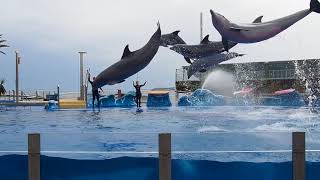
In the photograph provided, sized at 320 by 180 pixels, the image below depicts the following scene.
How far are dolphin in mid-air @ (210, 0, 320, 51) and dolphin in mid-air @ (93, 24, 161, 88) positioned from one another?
1219 mm

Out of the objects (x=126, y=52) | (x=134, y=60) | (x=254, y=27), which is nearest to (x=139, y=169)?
(x=134, y=60)

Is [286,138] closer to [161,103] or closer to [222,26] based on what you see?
[222,26]

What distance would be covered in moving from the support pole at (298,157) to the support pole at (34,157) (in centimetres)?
343

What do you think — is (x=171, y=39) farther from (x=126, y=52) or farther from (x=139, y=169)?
(x=139, y=169)

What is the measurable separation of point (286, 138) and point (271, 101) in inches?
704

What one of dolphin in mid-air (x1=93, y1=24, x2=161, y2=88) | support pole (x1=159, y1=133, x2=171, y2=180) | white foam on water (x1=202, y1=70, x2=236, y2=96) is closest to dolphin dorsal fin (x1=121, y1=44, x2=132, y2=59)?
dolphin in mid-air (x1=93, y1=24, x2=161, y2=88)

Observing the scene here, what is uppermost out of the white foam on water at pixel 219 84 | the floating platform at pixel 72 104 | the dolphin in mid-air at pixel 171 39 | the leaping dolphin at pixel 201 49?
the dolphin in mid-air at pixel 171 39

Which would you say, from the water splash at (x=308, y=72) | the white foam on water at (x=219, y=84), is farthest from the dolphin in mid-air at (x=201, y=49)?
the water splash at (x=308, y=72)

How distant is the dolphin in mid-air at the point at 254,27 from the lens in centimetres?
885

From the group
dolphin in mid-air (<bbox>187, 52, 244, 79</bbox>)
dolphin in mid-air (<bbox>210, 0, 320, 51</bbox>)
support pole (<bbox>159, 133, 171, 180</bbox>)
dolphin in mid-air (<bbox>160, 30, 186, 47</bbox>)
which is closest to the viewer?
support pole (<bbox>159, 133, 171, 180</bbox>)

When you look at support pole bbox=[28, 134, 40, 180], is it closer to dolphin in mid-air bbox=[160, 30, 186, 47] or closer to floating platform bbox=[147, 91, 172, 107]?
dolphin in mid-air bbox=[160, 30, 186, 47]

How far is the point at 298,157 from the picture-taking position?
659cm

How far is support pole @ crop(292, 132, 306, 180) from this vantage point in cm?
658

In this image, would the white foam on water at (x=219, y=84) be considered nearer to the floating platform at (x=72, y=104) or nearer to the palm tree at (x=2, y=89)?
the floating platform at (x=72, y=104)
